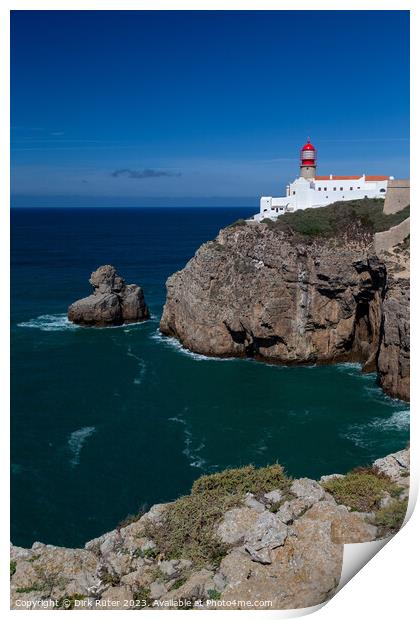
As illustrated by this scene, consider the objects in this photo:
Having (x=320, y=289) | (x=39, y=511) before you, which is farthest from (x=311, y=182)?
(x=39, y=511)

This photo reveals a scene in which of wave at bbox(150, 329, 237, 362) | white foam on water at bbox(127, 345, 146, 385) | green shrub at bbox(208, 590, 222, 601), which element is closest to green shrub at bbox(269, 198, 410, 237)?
wave at bbox(150, 329, 237, 362)

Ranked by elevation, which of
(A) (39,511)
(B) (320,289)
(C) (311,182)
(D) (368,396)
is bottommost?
(A) (39,511)

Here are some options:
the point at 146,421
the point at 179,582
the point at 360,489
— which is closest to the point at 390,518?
the point at 360,489

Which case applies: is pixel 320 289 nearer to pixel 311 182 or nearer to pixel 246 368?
pixel 246 368

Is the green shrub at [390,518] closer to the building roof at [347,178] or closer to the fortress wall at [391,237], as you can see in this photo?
the fortress wall at [391,237]

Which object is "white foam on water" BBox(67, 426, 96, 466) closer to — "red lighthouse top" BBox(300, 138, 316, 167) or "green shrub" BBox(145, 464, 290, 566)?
"green shrub" BBox(145, 464, 290, 566)
